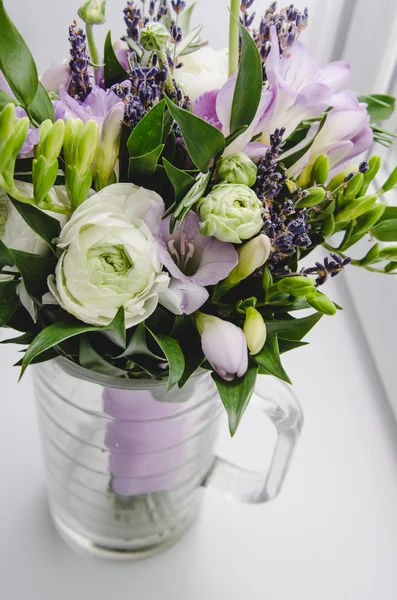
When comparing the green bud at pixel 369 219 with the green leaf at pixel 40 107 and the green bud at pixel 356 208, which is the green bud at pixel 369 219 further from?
the green leaf at pixel 40 107

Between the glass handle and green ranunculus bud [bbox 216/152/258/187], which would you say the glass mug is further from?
green ranunculus bud [bbox 216/152/258/187]

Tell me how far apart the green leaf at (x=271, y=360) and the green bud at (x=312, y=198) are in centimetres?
8

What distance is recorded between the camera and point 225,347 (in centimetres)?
36

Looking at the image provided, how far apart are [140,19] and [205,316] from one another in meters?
0.21

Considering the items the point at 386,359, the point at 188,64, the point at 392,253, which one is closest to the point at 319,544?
the point at 386,359

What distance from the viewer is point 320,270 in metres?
0.37

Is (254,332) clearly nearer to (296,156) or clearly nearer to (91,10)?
(296,156)

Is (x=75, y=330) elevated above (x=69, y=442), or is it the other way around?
(x=75, y=330)

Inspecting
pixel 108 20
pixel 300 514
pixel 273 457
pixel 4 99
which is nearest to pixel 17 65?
pixel 4 99

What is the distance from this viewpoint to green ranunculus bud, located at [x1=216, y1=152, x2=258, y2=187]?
1.15 ft

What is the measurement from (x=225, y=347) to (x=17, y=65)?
0.18 metres

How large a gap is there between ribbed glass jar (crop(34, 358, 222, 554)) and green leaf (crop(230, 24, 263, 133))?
0.18m

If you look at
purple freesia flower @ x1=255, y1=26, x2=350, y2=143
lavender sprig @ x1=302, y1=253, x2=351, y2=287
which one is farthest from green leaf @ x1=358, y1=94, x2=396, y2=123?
lavender sprig @ x1=302, y1=253, x2=351, y2=287

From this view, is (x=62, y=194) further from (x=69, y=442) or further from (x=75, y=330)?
(x=69, y=442)
